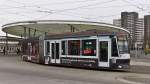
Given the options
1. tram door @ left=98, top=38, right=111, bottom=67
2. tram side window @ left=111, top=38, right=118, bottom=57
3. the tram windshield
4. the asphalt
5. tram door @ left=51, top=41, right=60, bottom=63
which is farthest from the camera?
tram door @ left=51, top=41, right=60, bottom=63

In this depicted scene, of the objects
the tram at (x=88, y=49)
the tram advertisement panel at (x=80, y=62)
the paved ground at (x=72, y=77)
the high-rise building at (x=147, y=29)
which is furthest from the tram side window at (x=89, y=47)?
the high-rise building at (x=147, y=29)

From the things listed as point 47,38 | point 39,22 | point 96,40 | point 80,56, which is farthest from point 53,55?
point 39,22

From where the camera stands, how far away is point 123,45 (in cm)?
2208

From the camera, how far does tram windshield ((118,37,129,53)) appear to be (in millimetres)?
21734

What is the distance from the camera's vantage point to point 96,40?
22.4 m

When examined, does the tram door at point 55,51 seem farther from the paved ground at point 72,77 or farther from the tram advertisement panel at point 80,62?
the paved ground at point 72,77

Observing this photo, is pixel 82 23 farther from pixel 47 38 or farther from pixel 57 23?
pixel 47 38

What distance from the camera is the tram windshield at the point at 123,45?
71.3 ft

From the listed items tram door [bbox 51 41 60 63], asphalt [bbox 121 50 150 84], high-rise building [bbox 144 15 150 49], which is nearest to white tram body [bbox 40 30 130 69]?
tram door [bbox 51 41 60 63]

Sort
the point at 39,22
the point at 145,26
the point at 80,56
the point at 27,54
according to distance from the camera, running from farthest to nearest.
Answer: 1. the point at 145,26
2. the point at 39,22
3. the point at 27,54
4. the point at 80,56

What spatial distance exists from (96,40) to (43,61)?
7.99 metres

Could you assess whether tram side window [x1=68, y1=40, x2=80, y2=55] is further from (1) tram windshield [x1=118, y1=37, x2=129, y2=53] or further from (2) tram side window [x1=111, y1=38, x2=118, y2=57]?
(1) tram windshield [x1=118, y1=37, x2=129, y2=53]

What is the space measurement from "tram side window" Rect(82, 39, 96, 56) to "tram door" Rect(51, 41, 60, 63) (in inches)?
131

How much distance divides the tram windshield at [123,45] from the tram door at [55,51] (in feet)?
19.8
